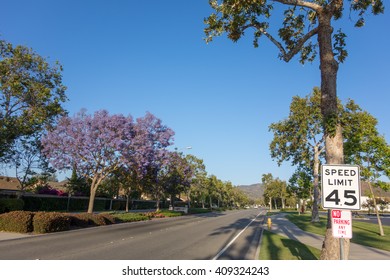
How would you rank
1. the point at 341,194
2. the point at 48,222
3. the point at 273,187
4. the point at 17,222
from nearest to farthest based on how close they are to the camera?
the point at 341,194 → the point at 17,222 → the point at 48,222 → the point at 273,187

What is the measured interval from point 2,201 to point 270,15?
2711cm

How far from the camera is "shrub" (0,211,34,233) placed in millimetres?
17203

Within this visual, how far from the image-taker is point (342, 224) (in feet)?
18.3

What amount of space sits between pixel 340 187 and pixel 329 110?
280cm

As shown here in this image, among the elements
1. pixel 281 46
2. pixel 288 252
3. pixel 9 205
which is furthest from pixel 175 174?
pixel 281 46

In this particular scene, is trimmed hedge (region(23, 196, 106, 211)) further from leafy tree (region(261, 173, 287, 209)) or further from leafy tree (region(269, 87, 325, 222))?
leafy tree (region(261, 173, 287, 209))

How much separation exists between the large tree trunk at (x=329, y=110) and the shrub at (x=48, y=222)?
15138 millimetres

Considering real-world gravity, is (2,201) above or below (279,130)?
below

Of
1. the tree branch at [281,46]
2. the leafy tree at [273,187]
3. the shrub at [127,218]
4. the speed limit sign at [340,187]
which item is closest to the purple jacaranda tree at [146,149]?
the shrub at [127,218]

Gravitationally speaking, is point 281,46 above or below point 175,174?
above

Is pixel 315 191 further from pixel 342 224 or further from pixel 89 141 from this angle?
pixel 342 224

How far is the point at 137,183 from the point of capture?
36.4 meters
